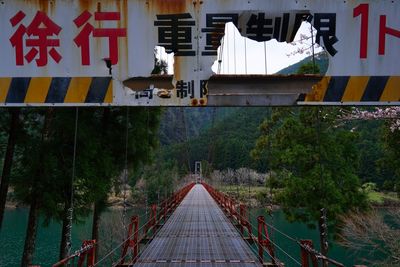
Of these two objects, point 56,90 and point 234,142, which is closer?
point 56,90

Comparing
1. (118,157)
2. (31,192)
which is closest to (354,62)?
(31,192)

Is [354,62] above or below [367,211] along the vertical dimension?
above

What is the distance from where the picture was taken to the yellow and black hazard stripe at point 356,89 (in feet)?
10.9

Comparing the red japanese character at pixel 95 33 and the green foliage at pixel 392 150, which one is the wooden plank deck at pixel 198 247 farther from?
the green foliage at pixel 392 150

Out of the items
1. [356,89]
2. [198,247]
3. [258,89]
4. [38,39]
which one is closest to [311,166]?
[198,247]

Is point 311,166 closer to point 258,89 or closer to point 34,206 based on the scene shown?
point 34,206

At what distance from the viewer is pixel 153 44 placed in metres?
3.35

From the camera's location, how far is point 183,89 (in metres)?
3.34

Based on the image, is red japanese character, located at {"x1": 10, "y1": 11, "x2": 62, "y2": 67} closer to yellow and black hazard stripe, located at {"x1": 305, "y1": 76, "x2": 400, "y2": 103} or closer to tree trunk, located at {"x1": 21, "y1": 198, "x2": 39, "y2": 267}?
yellow and black hazard stripe, located at {"x1": 305, "y1": 76, "x2": 400, "y2": 103}

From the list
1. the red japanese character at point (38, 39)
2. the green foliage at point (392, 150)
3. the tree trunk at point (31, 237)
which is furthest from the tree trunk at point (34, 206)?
the green foliage at point (392, 150)

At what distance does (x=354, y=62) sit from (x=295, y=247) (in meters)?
23.5

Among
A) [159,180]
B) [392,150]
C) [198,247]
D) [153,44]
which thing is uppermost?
[159,180]

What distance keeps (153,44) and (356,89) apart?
1480 mm

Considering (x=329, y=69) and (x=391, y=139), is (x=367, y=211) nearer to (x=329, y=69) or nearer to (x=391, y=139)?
(x=391, y=139)
